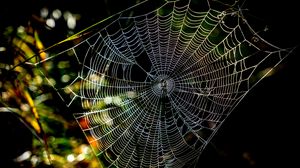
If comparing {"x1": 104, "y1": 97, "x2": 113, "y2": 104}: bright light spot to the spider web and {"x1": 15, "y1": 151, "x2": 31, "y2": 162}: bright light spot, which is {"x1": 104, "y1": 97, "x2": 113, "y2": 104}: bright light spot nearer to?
the spider web

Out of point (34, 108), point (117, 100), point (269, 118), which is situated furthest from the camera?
point (269, 118)

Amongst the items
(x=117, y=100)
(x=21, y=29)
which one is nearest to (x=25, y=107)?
(x=21, y=29)

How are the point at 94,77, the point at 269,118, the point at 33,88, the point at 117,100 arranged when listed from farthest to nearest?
the point at 269,118
the point at 117,100
the point at 94,77
the point at 33,88

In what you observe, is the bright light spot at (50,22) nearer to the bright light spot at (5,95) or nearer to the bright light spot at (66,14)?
the bright light spot at (66,14)

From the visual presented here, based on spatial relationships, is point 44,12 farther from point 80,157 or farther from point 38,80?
point 80,157

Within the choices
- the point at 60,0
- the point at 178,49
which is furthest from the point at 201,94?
the point at 60,0

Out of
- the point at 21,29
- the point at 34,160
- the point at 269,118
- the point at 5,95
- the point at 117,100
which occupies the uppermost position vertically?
the point at 21,29
